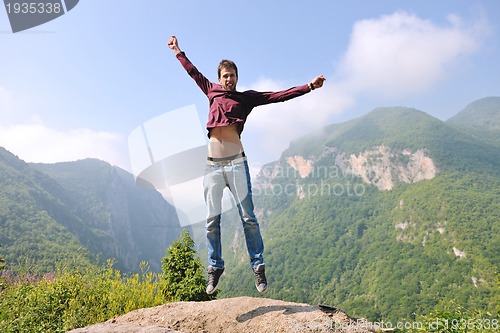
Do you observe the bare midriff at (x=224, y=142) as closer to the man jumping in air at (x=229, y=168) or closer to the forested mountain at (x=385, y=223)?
the man jumping in air at (x=229, y=168)

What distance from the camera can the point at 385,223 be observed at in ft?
408

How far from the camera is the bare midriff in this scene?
427 cm

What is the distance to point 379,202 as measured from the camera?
460 feet

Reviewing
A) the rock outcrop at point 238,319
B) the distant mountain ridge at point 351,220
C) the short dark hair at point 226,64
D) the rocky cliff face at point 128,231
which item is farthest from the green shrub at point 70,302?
the rocky cliff face at point 128,231

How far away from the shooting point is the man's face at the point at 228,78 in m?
4.38

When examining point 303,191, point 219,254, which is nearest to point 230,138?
point 219,254

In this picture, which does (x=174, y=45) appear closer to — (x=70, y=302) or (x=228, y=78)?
(x=228, y=78)

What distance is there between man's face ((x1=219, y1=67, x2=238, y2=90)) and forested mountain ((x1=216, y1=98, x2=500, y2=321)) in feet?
170

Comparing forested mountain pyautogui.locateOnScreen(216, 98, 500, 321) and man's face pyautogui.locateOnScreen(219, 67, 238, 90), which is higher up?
man's face pyautogui.locateOnScreen(219, 67, 238, 90)

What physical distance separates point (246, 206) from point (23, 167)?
144 meters

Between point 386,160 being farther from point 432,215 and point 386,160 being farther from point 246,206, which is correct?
point 246,206

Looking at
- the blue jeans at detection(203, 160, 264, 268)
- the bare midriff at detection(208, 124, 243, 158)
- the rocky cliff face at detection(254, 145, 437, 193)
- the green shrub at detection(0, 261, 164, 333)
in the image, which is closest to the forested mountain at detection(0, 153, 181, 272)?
the green shrub at detection(0, 261, 164, 333)

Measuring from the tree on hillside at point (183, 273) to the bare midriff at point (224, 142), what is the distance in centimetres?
562

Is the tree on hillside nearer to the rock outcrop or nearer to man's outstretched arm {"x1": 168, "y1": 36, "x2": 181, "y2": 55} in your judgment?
the rock outcrop
